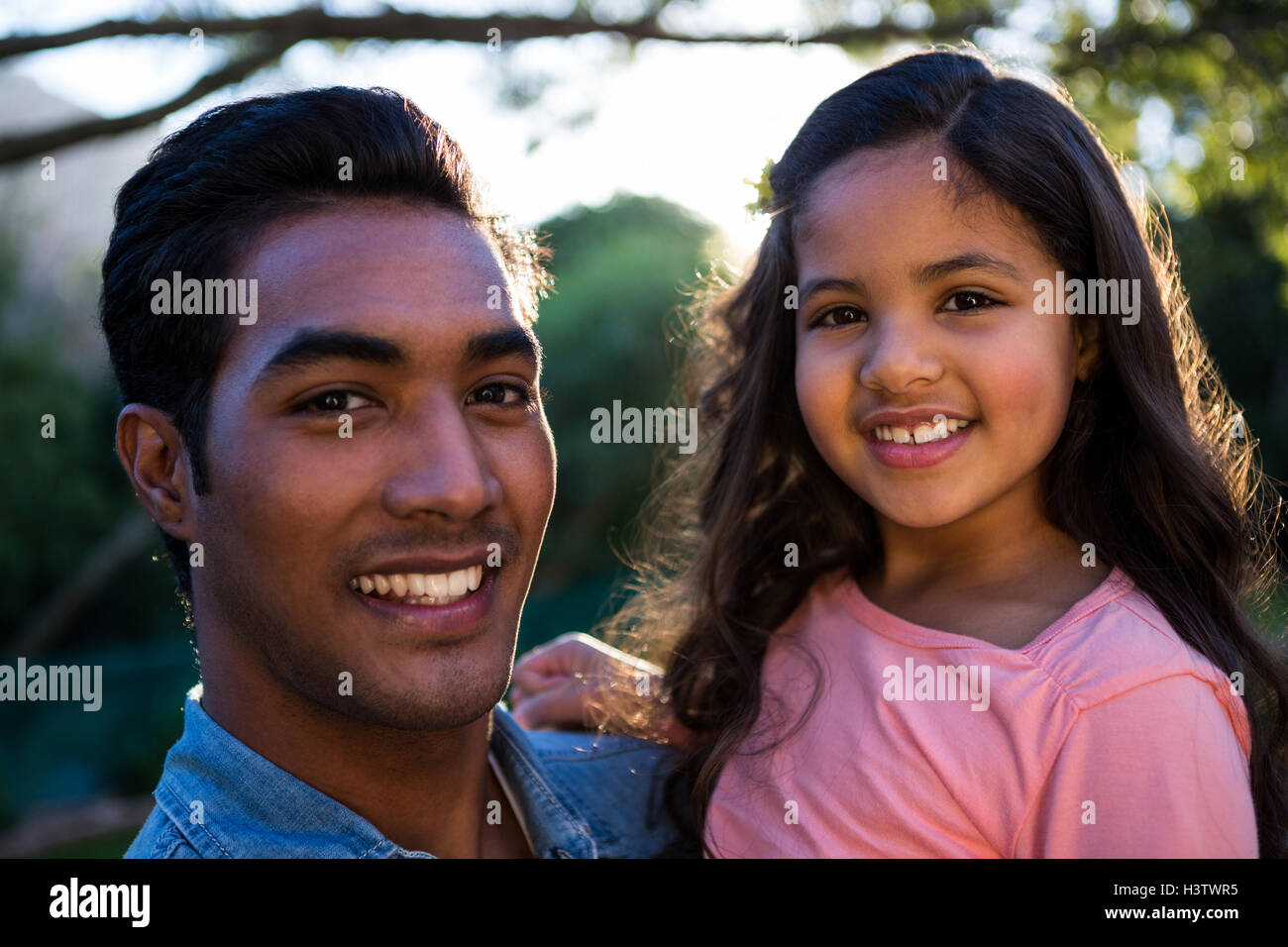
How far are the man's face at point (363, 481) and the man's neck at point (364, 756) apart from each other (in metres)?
0.08

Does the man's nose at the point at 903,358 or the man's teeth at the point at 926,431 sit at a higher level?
the man's nose at the point at 903,358

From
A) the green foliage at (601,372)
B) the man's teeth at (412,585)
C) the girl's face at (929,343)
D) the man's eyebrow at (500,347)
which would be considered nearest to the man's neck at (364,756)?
the man's teeth at (412,585)

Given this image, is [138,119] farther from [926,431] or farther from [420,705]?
[926,431]

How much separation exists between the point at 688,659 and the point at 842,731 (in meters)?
0.56

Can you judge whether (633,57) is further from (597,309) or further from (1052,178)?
(597,309)

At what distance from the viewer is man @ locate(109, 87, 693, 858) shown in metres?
2.01

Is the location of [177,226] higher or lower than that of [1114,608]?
higher

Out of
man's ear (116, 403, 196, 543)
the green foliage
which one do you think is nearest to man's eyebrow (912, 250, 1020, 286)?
man's ear (116, 403, 196, 543)

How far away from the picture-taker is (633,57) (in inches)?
199

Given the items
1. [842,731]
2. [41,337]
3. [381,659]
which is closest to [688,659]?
[842,731]

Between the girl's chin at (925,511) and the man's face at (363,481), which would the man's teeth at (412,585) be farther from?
the girl's chin at (925,511)

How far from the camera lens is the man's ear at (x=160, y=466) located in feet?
7.16

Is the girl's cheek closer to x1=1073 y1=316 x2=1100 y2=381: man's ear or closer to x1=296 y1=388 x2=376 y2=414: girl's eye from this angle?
x1=1073 y1=316 x2=1100 y2=381: man's ear

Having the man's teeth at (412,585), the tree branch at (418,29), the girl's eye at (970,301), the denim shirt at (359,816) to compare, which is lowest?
the denim shirt at (359,816)
